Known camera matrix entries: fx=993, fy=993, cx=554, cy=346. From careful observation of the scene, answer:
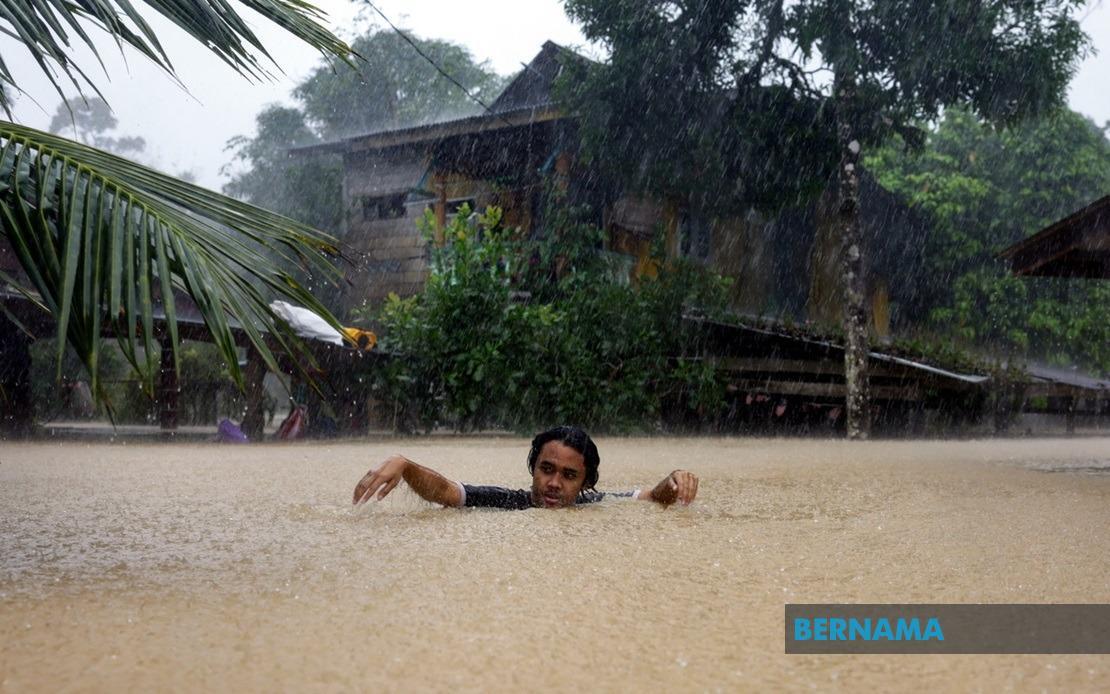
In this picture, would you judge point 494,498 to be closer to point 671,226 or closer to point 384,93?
point 671,226

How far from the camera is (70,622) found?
2176 mm

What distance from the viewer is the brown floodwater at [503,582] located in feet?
6.25

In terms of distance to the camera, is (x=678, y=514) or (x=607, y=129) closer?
(x=678, y=514)

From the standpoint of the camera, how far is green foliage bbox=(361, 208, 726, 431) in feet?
38.1

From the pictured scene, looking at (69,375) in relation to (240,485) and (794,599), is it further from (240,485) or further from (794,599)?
(794,599)

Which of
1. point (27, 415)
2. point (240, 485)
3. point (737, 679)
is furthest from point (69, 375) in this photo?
point (737, 679)

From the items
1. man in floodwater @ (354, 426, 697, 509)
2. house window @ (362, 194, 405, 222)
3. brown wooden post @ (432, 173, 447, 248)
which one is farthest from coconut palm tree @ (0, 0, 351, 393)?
house window @ (362, 194, 405, 222)

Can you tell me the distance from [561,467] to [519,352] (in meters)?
7.18

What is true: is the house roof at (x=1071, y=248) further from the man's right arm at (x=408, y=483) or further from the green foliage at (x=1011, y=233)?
the green foliage at (x=1011, y=233)

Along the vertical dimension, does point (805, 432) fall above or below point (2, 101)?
below

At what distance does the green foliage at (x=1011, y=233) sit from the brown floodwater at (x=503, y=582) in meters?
16.9

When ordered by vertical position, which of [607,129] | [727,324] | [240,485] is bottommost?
[240,485]

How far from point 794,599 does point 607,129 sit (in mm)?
11690

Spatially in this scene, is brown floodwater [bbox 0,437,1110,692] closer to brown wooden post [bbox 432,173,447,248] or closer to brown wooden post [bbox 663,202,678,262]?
brown wooden post [bbox 432,173,447,248]
